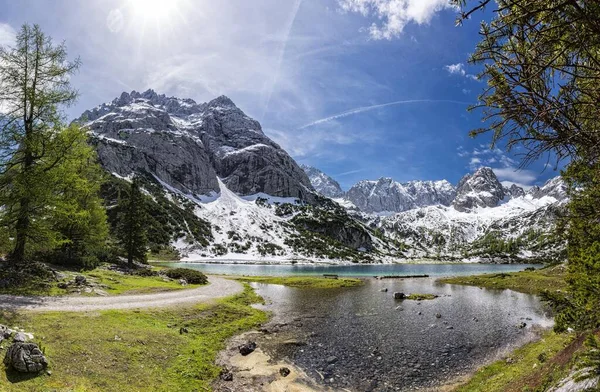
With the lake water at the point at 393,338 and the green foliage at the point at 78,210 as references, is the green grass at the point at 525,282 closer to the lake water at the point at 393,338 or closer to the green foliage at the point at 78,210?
the lake water at the point at 393,338

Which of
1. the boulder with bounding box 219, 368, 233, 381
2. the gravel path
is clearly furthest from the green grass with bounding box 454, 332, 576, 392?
the gravel path

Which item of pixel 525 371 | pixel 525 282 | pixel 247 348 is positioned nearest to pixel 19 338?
pixel 247 348

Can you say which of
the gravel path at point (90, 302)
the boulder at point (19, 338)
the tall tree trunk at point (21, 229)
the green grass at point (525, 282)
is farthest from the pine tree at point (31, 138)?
the green grass at point (525, 282)

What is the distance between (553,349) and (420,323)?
14.8 m

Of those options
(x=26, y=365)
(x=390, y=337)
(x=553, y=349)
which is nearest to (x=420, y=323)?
(x=390, y=337)

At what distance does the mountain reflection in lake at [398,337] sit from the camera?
20375mm

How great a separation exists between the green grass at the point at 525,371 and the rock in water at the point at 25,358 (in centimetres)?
1923

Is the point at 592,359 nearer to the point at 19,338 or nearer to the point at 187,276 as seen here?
the point at 19,338

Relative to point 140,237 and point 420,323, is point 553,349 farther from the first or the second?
point 140,237

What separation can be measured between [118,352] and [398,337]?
2267cm

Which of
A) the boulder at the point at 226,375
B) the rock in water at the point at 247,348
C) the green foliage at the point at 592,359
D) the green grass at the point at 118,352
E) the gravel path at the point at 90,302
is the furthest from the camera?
the rock in water at the point at 247,348

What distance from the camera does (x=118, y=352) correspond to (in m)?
16.8

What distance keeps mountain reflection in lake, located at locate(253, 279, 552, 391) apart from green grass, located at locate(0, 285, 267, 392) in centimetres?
648

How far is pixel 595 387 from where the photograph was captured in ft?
26.5
